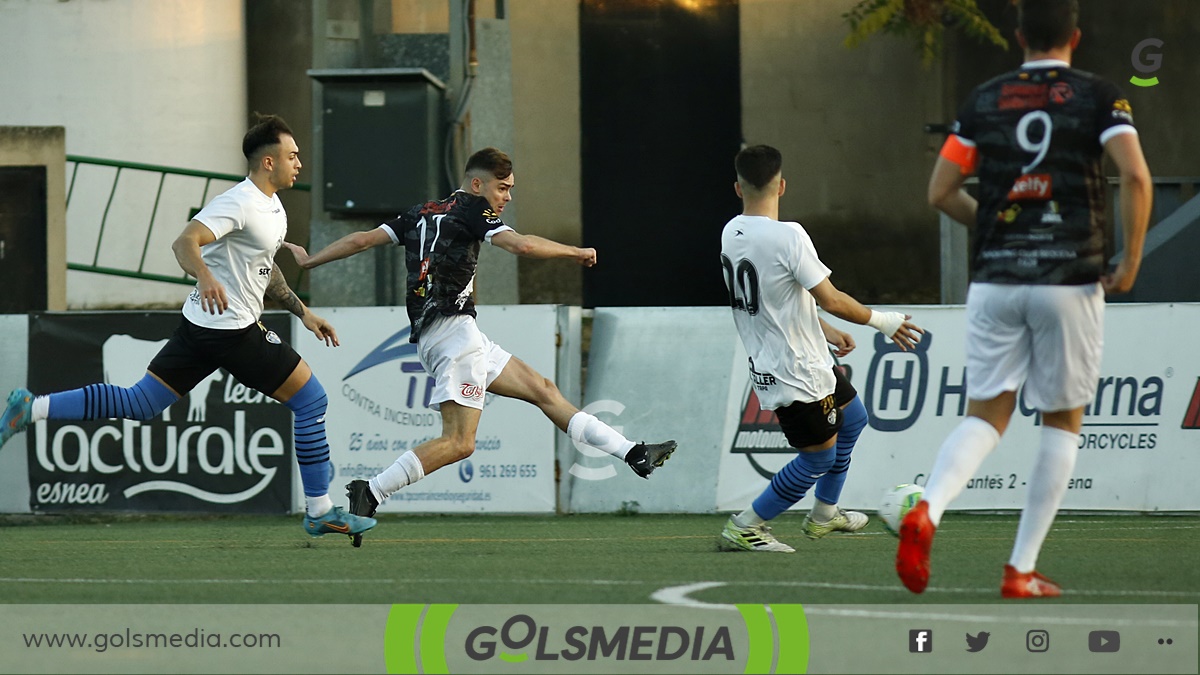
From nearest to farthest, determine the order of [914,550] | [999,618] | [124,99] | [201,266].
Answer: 1. [999,618]
2. [914,550]
3. [201,266]
4. [124,99]

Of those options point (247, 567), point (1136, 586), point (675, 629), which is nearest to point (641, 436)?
point (247, 567)

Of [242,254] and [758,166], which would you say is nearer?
[758,166]

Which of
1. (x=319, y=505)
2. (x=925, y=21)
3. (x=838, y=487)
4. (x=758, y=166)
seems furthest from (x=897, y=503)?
(x=925, y=21)

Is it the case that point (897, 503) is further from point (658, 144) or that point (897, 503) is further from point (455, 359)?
point (658, 144)

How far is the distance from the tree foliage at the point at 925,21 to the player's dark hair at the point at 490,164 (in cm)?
888

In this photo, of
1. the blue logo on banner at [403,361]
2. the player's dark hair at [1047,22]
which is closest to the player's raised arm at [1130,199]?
the player's dark hair at [1047,22]

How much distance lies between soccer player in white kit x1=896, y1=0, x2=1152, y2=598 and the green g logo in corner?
13.1m

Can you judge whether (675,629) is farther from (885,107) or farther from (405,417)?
(885,107)

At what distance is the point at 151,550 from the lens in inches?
324

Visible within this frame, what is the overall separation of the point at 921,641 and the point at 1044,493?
106 centimetres

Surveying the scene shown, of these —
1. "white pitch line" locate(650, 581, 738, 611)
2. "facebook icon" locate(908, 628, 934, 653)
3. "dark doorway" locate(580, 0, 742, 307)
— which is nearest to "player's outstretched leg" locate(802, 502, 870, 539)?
"white pitch line" locate(650, 581, 738, 611)

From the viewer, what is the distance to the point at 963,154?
547 cm

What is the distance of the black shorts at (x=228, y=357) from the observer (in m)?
7.67

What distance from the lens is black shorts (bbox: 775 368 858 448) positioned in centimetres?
739
